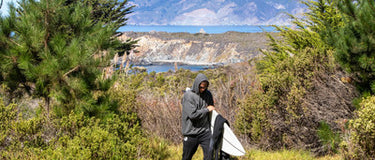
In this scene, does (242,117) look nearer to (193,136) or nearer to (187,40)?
(193,136)

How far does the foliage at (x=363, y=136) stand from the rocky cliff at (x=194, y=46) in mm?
90610

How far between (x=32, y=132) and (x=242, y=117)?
357cm

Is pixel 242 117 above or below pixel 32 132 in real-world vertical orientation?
below

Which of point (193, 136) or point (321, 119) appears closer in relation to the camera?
point (193, 136)

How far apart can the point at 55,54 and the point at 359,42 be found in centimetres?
427

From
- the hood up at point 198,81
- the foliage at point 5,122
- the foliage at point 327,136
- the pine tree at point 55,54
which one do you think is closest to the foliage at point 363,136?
the foliage at point 327,136

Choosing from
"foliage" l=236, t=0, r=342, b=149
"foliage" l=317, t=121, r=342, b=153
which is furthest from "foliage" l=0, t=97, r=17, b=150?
"foliage" l=317, t=121, r=342, b=153

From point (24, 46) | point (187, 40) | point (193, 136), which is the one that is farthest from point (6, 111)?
point (187, 40)

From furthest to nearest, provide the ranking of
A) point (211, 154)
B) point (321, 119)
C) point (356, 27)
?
1. point (321, 119)
2. point (356, 27)
3. point (211, 154)

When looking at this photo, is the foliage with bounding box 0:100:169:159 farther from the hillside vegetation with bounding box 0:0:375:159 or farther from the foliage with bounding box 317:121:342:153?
the foliage with bounding box 317:121:342:153

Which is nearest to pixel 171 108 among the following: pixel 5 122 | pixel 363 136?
pixel 5 122

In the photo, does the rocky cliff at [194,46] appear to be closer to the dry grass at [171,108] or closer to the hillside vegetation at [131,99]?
the dry grass at [171,108]

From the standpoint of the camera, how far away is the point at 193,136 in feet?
12.0

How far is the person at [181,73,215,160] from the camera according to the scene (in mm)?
3533
